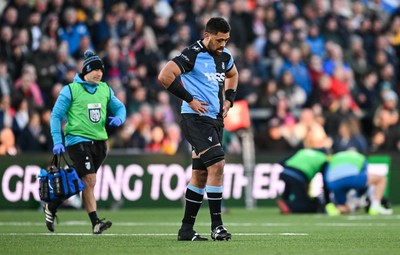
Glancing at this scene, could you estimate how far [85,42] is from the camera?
24.0 meters

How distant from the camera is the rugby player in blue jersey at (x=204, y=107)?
1207 cm

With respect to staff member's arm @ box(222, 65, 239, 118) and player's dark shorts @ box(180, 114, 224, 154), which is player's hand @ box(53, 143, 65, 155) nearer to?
player's dark shorts @ box(180, 114, 224, 154)

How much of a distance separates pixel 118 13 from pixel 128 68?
5.32 ft

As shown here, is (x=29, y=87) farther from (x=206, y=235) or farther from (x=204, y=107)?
(x=204, y=107)

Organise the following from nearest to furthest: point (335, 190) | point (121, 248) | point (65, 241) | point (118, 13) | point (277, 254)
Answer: point (277, 254) < point (121, 248) < point (65, 241) < point (335, 190) < point (118, 13)

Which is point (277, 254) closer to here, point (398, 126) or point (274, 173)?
point (274, 173)

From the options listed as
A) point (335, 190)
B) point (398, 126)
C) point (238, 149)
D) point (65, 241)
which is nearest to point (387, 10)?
point (398, 126)

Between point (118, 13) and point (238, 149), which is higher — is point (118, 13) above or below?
above

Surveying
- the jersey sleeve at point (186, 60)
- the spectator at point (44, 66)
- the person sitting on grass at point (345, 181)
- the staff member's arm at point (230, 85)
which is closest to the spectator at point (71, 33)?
the spectator at point (44, 66)

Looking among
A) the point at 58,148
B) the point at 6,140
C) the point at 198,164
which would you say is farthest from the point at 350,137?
the point at 198,164

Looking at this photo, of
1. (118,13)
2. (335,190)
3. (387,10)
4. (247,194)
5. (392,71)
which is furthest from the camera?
(387,10)

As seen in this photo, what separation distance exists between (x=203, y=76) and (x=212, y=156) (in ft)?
3.18

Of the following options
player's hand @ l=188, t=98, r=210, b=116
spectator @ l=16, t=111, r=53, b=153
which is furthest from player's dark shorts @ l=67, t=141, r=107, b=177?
spectator @ l=16, t=111, r=53, b=153

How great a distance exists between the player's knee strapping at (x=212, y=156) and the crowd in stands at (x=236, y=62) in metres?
10.5
